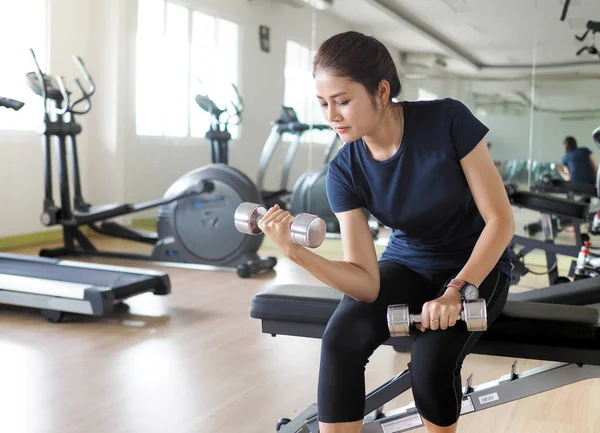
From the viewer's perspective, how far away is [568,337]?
4.84 feet

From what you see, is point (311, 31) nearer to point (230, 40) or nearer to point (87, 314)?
point (230, 40)

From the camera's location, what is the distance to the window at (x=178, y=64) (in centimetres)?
572

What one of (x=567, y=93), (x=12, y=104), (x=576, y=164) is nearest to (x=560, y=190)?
(x=576, y=164)

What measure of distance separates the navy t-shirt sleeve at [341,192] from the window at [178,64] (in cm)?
429

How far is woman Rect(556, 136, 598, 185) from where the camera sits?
5023 mm

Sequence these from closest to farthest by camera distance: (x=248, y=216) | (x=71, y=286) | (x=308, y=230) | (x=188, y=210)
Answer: (x=308, y=230)
(x=248, y=216)
(x=71, y=286)
(x=188, y=210)

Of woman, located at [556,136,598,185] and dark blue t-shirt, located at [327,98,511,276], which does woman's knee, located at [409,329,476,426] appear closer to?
dark blue t-shirt, located at [327,98,511,276]

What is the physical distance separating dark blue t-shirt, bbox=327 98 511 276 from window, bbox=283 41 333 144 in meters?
4.62

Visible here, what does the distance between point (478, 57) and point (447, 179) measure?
414 cm

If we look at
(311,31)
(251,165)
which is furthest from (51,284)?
(311,31)

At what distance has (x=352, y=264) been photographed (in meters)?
1.51

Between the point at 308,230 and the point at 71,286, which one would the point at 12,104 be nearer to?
the point at 71,286

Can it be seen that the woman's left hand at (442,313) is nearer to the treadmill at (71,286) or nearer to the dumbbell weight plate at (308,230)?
the dumbbell weight plate at (308,230)

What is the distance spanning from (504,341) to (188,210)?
3181 millimetres
